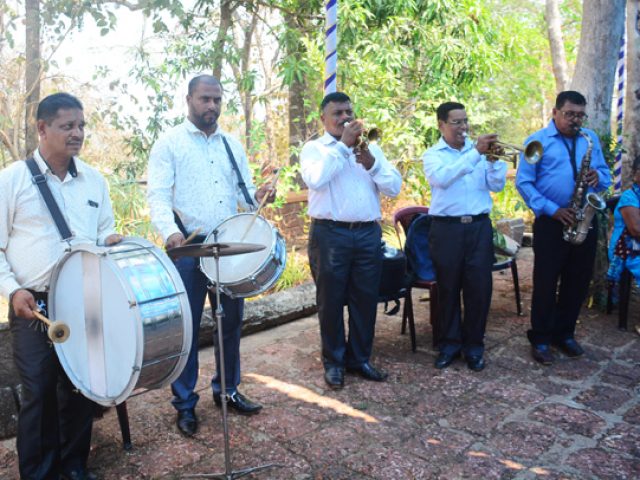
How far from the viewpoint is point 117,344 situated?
2.88m

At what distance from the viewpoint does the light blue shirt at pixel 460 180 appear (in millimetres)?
4617

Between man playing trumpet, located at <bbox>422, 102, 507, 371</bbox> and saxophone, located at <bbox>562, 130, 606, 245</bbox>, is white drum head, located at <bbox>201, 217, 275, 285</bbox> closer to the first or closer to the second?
man playing trumpet, located at <bbox>422, 102, 507, 371</bbox>

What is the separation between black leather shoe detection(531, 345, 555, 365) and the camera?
16.0 ft

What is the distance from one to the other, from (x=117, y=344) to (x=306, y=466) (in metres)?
1.24

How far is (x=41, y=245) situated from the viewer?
300 centimetres

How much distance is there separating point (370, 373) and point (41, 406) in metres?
2.31

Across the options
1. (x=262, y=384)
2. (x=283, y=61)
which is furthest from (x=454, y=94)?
(x=262, y=384)

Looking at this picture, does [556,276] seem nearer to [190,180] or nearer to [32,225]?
[190,180]

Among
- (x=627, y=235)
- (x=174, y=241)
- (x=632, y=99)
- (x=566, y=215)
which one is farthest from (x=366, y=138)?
(x=632, y=99)

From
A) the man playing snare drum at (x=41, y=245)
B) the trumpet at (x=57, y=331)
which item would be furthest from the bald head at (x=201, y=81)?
the trumpet at (x=57, y=331)

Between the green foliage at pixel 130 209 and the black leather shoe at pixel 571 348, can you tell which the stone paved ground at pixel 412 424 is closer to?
the black leather shoe at pixel 571 348

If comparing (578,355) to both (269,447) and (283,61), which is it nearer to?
(269,447)

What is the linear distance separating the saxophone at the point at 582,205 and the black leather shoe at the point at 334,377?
1.99 m

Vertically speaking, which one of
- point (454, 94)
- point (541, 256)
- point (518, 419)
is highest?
point (454, 94)
